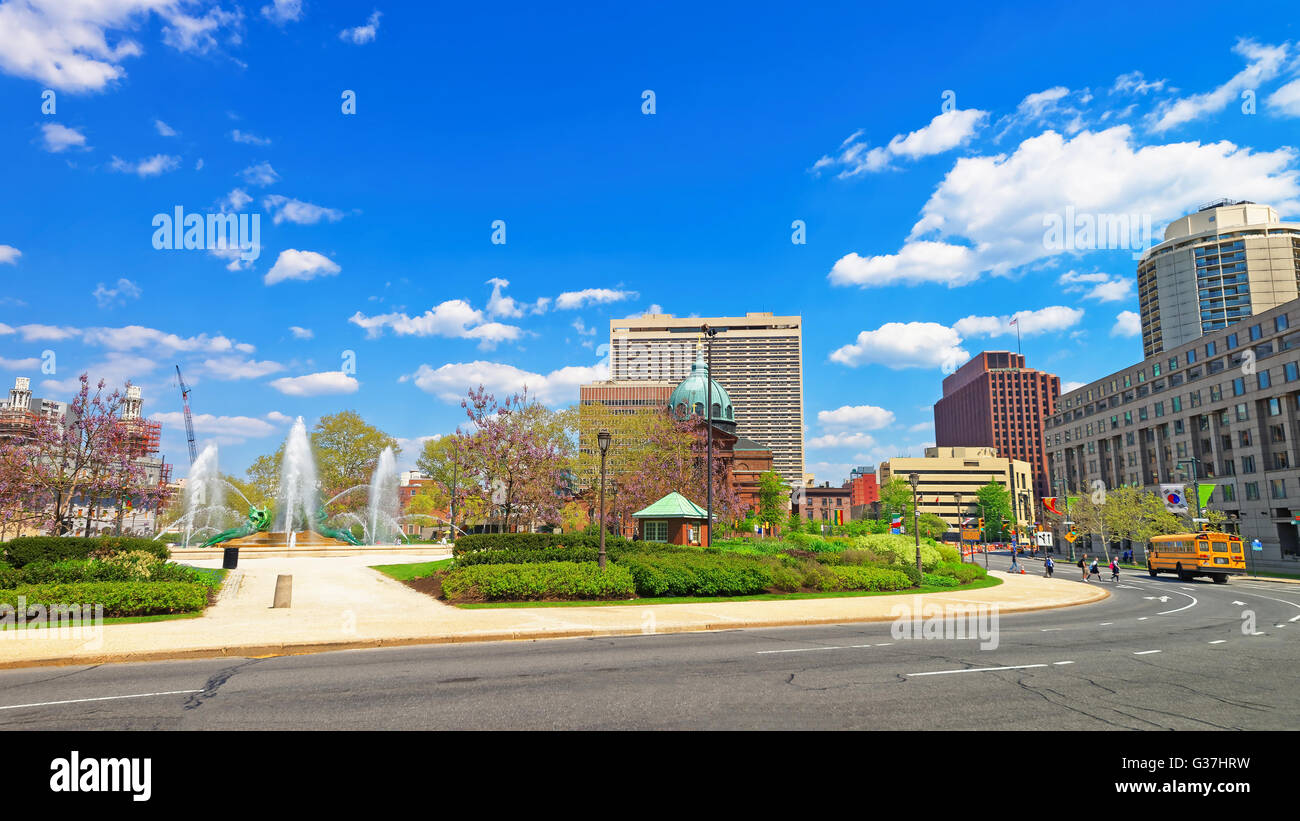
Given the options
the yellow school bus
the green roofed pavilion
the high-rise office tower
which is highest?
the high-rise office tower

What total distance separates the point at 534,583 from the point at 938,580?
19.5 meters

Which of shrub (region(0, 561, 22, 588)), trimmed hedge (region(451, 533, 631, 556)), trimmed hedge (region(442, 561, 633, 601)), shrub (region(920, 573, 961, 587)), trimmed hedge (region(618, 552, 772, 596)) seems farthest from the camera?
shrub (region(920, 573, 961, 587))

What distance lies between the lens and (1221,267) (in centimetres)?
14062

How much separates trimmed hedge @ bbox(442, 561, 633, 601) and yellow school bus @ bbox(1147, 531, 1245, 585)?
4036cm

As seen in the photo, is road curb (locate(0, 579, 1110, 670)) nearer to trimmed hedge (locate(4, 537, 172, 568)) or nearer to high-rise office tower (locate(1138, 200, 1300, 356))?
trimmed hedge (locate(4, 537, 172, 568))

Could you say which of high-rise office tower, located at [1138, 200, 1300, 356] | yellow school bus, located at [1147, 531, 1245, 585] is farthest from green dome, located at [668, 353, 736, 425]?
high-rise office tower, located at [1138, 200, 1300, 356]

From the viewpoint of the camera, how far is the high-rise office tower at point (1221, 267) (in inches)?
Answer: 5354

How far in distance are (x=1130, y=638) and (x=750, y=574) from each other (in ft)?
35.7

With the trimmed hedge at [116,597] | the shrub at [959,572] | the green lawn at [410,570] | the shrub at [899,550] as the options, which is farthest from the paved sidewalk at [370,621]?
the shrub at [899,550]

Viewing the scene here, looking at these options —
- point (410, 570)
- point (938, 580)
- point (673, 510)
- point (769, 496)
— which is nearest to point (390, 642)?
point (410, 570)

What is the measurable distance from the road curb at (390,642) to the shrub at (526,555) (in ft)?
26.8

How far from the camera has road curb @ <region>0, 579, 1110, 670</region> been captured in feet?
37.9

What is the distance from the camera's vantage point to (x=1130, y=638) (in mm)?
15695
